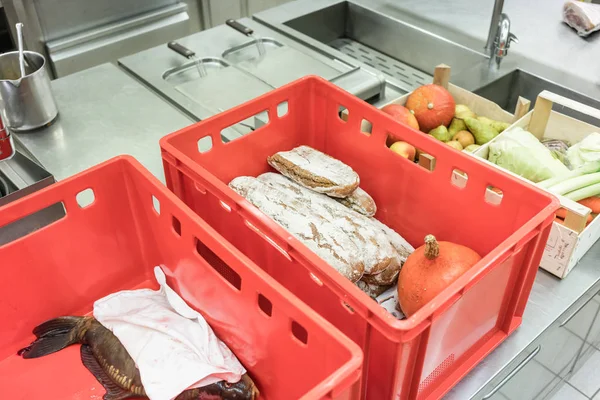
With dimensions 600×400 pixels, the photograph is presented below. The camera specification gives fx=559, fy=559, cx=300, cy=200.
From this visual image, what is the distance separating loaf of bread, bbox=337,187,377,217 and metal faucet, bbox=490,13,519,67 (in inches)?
30.5

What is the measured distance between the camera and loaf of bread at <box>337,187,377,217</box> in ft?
3.69

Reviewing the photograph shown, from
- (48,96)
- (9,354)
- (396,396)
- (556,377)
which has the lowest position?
(556,377)

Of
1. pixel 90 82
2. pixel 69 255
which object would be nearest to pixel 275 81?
pixel 90 82

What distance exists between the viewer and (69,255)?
1.04 metres

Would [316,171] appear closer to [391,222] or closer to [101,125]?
[391,222]

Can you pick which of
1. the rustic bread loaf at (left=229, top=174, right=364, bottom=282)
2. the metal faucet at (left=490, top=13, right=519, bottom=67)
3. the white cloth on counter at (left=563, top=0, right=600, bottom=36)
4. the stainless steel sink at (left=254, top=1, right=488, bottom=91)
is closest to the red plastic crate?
the rustic bread loaf at (left=229, top=174, right=364, bottom=282)

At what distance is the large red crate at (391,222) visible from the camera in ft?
2.48

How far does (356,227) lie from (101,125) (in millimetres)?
764

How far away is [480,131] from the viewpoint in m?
1.31

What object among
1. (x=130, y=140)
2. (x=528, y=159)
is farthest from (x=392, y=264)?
(x=130, y=140)

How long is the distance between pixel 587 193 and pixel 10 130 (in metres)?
1.32

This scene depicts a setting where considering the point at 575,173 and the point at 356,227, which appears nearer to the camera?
the point at 356,227

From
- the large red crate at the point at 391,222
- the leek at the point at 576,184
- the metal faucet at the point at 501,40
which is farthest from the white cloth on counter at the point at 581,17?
the large red crate at the point at 391,222

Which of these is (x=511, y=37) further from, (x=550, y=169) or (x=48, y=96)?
(x=48, y=96)
